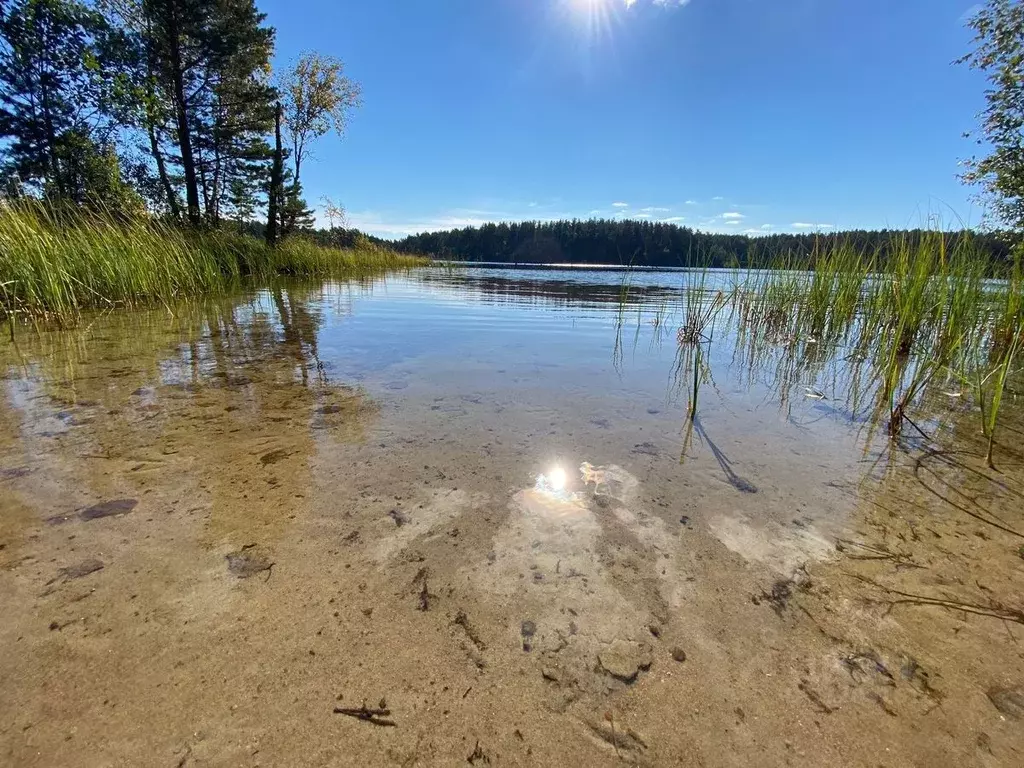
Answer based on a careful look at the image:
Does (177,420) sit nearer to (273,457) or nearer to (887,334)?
(273,457)

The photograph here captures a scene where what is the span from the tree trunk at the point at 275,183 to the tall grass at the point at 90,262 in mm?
8516

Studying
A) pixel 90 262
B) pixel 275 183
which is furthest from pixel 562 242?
pixel 90 262

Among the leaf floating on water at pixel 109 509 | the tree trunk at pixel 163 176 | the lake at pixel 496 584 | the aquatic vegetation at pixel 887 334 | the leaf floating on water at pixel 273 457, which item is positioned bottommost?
the lake at pixel 496 584

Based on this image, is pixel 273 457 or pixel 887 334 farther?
pixel 887 334

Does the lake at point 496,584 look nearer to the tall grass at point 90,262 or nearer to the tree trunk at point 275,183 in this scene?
the tall grass at point 90,262

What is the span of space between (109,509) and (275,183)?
20.2 metres

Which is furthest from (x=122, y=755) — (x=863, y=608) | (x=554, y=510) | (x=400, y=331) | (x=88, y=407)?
(x=400, y=331)

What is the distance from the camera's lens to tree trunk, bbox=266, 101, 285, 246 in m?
17.1

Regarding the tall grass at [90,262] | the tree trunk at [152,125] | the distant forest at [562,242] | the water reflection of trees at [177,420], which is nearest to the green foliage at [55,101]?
the tree trunk at [152,125]

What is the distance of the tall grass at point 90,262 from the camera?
4.32 metres

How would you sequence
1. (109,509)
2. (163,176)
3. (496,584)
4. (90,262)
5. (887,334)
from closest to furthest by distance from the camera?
(496,584), (109,509), (887,334), (90,262), (163,176)

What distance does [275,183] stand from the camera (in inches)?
695

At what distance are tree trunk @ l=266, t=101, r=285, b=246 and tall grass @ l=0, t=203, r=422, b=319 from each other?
852cm

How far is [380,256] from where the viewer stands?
23.3m
